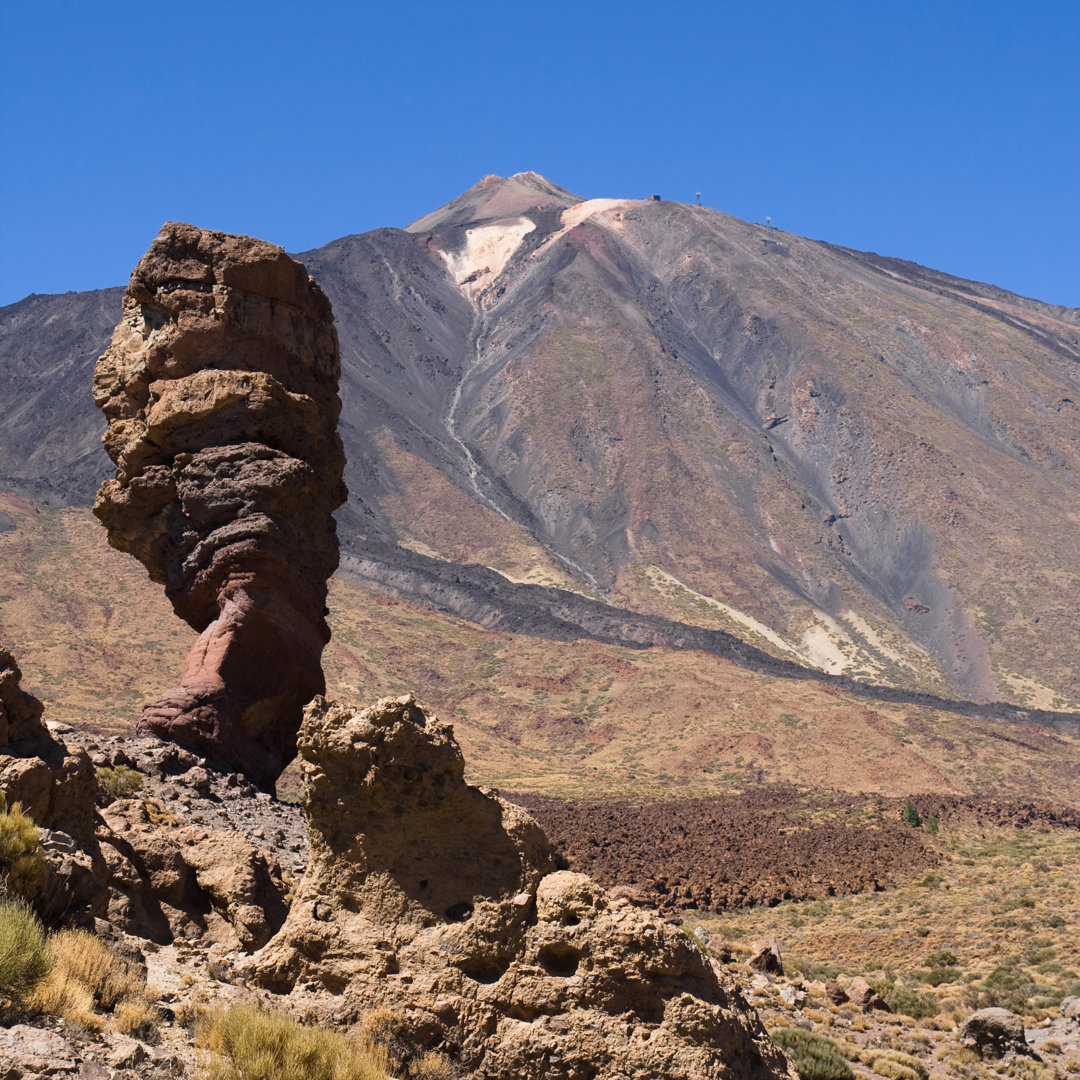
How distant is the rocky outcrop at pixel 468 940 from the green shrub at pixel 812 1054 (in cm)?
377

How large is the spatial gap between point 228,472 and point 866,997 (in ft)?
35.9

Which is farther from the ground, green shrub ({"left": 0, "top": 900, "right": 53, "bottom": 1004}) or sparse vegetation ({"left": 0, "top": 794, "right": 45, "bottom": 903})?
sparse vegetation ({"left": 0, "top": 794, "right": 45, "bottom": 903})

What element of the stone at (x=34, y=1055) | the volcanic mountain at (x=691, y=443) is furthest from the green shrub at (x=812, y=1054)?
the volcanic mountain at (x=691, y=443)

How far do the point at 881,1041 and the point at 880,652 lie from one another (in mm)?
85429

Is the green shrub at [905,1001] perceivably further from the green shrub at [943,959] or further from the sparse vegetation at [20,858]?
the sparse vegetation at [20,858]

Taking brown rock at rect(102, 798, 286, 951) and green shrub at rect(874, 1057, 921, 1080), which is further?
green shrub at rect(874, 1057, 921, 1080)

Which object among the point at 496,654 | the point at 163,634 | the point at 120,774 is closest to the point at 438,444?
the point at 496,654

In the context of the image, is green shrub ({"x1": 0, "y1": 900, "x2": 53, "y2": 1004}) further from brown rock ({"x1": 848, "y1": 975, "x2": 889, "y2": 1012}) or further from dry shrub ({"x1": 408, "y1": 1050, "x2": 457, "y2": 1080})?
brown rock ({"x1": 848, "y1": 975, "x2": 889, "y2": 1012})

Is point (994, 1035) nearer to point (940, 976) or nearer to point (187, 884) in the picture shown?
point (940, 976)

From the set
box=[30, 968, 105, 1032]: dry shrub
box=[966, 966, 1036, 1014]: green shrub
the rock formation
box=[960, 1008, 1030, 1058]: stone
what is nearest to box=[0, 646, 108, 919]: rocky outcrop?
box=[30, 968, 105, 1032]: dry shrub

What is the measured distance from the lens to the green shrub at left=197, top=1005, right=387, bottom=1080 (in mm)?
5984

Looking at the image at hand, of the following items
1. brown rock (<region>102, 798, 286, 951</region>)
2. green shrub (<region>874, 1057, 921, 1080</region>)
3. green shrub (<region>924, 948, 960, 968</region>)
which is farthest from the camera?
green shrub (<region>924, 948, 960, 968</region>)

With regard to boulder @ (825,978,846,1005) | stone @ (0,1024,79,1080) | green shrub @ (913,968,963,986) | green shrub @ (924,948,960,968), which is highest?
green shrub @ (924,948,960,968)

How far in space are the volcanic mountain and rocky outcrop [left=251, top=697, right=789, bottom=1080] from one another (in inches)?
2733
